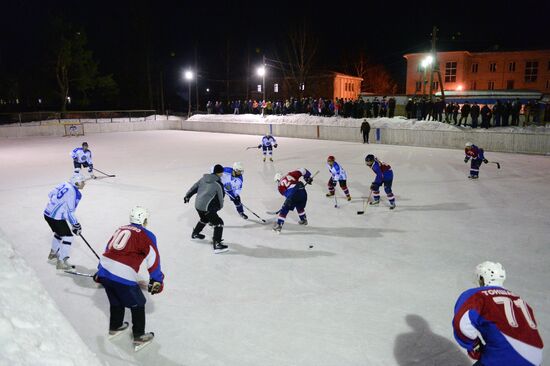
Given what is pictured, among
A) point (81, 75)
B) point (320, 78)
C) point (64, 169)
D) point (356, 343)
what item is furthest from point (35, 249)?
point (320, 78)

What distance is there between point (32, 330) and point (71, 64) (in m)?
44.1

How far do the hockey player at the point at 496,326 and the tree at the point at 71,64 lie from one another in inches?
1742

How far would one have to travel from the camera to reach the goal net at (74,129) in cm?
3053

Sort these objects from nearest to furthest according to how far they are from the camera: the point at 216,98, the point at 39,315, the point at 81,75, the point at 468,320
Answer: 1. the point at 468,320
2. the point at 39,315
3. the point at 81,75
4. the point at 216,98

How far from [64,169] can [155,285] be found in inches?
533

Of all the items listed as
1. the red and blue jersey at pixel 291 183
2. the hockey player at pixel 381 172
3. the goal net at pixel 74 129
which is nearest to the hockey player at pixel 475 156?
the hockey player at pixel 381 172

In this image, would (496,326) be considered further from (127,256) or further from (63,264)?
(63,264)

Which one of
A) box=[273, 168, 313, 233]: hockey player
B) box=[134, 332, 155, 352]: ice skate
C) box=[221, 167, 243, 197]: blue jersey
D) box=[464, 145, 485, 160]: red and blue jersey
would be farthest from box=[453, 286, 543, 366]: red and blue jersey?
box=[464, 145, 485, 160]: red and blue jersey

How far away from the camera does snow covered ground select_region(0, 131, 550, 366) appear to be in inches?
163

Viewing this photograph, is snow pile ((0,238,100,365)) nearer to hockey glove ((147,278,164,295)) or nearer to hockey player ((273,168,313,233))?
hockey glove ((147,278,164,295))

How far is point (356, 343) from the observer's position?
4371 mm

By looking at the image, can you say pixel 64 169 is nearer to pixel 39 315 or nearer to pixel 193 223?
pixel 193 223

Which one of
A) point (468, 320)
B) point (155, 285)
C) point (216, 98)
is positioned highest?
point (216, 98)

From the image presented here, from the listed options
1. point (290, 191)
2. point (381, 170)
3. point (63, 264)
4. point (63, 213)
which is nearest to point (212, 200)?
point (290, 191)
